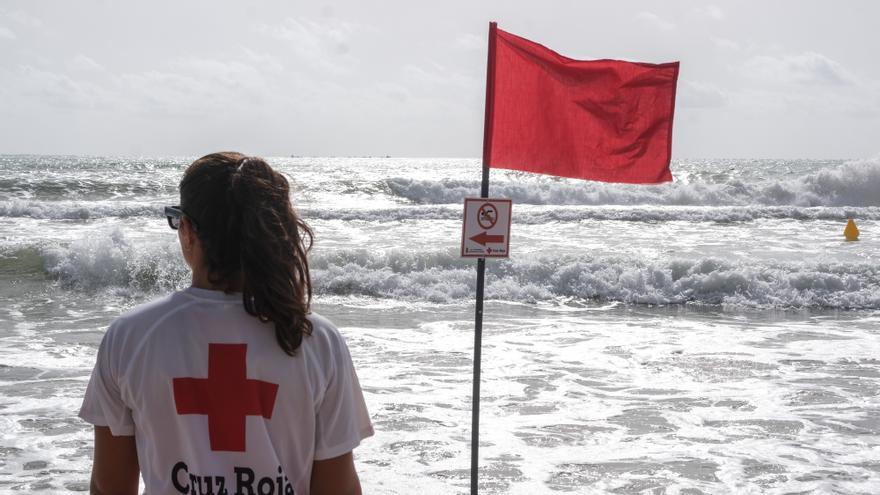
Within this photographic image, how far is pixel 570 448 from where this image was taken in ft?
20.8

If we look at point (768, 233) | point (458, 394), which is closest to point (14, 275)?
point (458, 394)

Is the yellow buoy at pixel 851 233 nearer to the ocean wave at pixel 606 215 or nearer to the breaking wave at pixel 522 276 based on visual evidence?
the ocean wave at pixel 606 215

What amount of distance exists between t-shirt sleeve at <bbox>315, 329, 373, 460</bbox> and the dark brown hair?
0.10 meters

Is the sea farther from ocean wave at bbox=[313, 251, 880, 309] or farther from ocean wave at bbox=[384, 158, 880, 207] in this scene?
ocean wave at bbox=[384, 158, 880, 207]

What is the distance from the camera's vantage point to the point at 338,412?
1811 mm

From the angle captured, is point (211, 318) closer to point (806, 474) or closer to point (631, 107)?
point (631, 107)

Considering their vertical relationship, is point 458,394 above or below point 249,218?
below

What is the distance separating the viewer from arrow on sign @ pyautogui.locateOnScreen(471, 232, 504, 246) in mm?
4684

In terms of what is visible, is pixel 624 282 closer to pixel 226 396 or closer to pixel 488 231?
pixel 488 231

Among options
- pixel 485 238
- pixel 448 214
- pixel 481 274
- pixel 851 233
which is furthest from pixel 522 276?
pixel 481 274

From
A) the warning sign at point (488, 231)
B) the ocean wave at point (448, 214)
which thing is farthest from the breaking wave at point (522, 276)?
the warning sign at point (488, 231)

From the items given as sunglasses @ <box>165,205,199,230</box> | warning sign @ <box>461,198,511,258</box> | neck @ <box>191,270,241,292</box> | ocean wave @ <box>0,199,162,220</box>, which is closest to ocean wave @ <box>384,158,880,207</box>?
ocean wave @ <box>0,199,162,220</box>

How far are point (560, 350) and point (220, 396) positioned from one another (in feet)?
26.9

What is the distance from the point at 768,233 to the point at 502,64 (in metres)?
19.6
